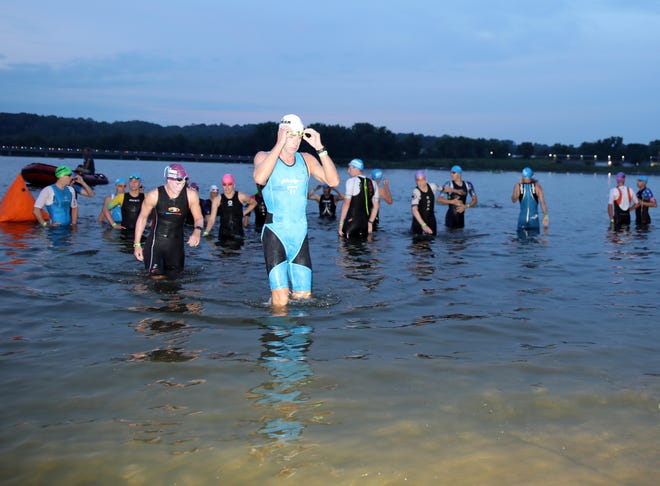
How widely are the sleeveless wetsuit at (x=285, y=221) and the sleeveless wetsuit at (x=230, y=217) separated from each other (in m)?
8.42

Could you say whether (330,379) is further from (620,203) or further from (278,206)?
(620,203)

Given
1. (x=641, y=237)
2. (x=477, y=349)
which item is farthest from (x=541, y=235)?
(x=477, y=349)

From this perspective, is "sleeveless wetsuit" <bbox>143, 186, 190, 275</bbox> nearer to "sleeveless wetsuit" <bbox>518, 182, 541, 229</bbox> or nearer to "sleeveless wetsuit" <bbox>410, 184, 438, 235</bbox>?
"sleeveless wetsuit" <bbox>410, 184, 438, 235</bbox>

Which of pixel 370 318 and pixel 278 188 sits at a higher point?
pixel 278 188

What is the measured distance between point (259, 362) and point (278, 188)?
6.95ft

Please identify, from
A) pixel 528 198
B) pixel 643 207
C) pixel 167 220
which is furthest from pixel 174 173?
pixel 643 207

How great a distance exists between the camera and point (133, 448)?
441 cm

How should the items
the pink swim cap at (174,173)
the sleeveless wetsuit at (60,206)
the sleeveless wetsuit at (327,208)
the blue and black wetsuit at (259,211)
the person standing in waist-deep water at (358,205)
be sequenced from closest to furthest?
the pink swim cap at (174,173)
the person standing in waist-deep water at (358,205)
the sleeveless wetsuit at (60,206)
the blue and black wetsuit at (259,211)
the sleeveless wetsuit at (327,208)

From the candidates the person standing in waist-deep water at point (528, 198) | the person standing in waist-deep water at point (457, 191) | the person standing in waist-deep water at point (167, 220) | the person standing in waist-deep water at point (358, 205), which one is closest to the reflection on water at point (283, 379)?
the person standing in waist-deep water at point (167, 220)

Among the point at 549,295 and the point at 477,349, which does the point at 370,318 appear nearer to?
the point at 477,349

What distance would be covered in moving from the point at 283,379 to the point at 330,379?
414mm

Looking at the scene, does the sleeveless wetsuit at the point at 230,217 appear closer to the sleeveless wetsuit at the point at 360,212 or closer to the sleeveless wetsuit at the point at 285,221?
the sleeveless wetsuit at the point at 360,212

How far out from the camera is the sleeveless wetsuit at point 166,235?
31.2 ft

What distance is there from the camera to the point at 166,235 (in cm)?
969
